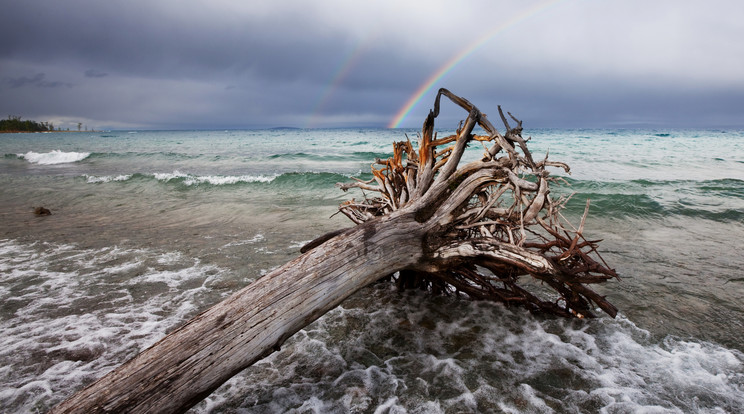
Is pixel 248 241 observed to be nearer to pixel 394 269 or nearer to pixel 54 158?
pixel 394 269

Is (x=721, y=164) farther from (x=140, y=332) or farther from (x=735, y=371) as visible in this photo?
(x=140, y=332)

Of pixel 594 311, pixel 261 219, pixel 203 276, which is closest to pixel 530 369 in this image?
pixel 594 311

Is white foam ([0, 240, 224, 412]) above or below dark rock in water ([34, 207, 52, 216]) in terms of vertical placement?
below

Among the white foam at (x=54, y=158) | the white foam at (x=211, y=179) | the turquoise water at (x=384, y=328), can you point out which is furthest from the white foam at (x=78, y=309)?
the white foam at (x=54, y=158)

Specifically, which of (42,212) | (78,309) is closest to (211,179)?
(42,212)

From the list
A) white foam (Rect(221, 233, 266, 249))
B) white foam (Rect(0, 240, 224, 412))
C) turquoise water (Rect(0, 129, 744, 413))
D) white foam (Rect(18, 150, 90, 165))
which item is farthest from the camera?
white foam (Rect(18, 150, 90, 165))

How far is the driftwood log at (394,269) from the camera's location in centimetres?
227

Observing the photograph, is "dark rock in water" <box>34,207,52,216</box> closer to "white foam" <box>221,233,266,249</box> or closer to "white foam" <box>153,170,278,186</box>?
"white foam" <box>153,170,278,186</box>

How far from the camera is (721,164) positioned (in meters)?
20.5

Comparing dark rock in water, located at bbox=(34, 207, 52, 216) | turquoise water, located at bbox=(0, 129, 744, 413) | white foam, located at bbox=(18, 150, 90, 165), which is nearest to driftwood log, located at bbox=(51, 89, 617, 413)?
turquoise water, located at bbox=(0, 129, 744, 413)

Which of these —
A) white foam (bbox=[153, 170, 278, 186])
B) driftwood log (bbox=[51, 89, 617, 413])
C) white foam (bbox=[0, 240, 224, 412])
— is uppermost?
driftwood log (bbox=[51, 89, 617, 413])

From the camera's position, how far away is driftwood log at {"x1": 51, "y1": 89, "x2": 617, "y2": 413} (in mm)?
2273

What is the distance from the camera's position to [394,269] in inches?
143

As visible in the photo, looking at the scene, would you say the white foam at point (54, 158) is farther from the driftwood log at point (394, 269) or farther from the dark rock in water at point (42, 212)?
the driftwood log at point (394, 269)
